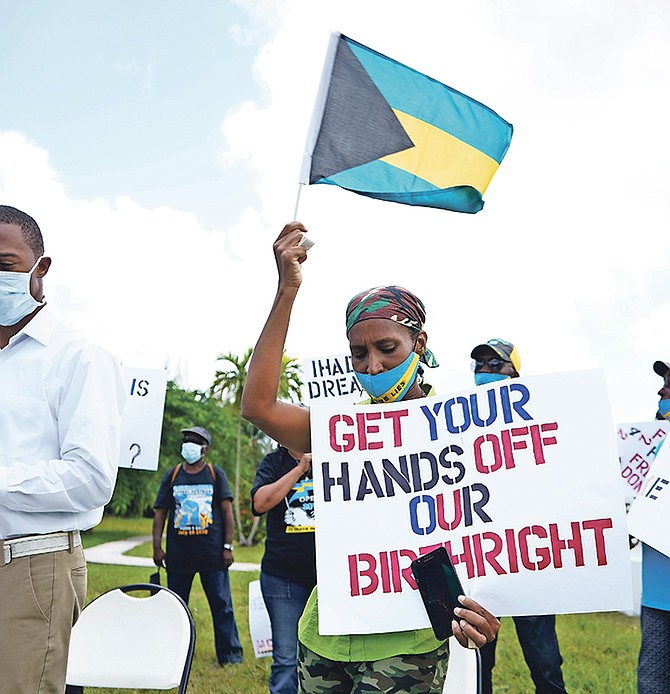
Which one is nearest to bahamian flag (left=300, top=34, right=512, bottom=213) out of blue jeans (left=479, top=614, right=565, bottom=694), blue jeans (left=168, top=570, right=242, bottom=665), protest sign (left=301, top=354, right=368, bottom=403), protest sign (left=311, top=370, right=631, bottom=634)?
protest sign (left=311, top=370, right=631, bottom=634)

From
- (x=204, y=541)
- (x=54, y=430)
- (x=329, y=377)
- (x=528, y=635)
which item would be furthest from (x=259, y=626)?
(x=54, y=430)

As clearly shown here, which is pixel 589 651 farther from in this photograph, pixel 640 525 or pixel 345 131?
pixel 345 131

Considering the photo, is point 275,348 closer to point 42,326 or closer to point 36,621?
point 42,326

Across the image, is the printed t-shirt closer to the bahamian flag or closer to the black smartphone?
the black smartphone

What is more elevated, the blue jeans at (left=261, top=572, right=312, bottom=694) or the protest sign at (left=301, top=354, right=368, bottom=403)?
the protest sign at (left=301, top=354, right=368, bottom=403)

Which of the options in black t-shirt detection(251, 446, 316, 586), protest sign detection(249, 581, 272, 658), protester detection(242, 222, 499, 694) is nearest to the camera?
protester detection(242, 222, 499, 694)

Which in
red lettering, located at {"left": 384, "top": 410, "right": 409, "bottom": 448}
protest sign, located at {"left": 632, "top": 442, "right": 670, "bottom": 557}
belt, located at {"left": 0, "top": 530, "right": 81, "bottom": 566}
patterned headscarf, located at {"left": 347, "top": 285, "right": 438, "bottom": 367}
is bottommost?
belt, located at {"left": 0, "top": 530, "right": 81, "bottom": 566}

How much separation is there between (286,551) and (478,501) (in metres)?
2.68

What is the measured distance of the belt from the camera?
7.87 ft

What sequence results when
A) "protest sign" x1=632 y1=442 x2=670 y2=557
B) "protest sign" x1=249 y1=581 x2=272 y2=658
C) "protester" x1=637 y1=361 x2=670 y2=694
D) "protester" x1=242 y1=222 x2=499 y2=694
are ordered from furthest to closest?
"protest sign" x1=249 y1=581 x2=272 y2=658 < "protester" x1=637 y1=361 x2=670 y2=694 < "protest sign" x1=632 y1=442 x2=670 y2=557 < "protester" x1=242 y1=222 x2=499 y2=694

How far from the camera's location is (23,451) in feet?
8.18

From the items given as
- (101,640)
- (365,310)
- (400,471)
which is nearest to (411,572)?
(400,471)

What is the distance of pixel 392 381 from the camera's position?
2441mm

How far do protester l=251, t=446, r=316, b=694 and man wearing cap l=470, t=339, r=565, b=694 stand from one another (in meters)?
1.14
